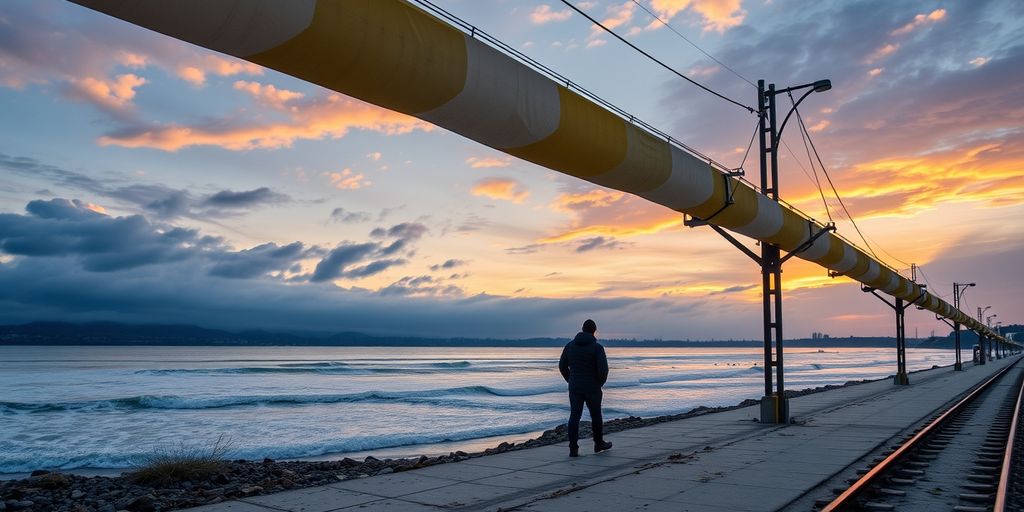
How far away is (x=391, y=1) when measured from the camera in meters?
5.04

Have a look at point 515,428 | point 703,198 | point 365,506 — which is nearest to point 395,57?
point 365,506

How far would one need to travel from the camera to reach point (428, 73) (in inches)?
210

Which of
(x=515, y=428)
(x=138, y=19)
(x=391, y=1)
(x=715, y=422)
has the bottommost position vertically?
(x=515, y=428)

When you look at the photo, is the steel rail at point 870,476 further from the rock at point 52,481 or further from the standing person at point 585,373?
the rock at point 52,481

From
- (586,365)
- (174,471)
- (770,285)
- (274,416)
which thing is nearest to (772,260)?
(770,285)

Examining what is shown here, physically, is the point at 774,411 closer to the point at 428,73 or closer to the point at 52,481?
the point at 428,73

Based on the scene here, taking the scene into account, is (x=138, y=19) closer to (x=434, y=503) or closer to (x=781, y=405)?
(x=434, y=503)

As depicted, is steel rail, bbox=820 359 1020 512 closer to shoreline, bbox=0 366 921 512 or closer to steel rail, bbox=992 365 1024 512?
steel rail, bbox=992 365 1024 512

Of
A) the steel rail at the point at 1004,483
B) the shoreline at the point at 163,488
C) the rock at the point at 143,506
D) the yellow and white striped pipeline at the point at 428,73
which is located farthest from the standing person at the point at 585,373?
the rock at the point at 143,506

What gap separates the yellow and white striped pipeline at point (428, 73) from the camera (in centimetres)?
425

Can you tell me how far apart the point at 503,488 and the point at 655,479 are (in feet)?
6.39

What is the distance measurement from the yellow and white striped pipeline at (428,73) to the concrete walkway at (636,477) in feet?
12.1

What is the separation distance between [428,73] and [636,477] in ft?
18.5

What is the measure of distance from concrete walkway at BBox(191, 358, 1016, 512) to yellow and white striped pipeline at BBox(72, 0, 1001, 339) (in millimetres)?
3690
